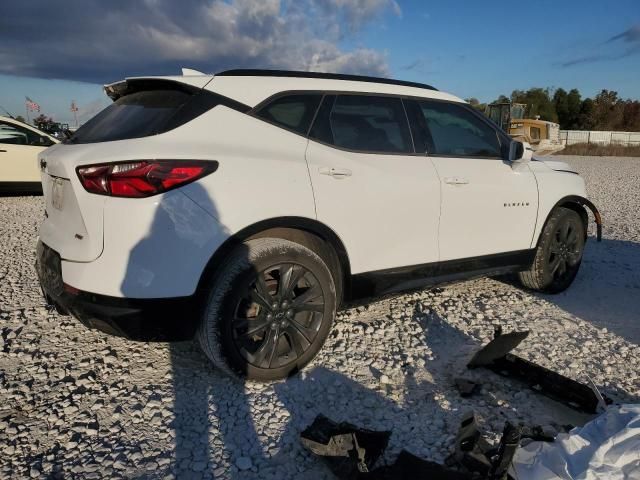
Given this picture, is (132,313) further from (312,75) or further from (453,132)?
(453,132)

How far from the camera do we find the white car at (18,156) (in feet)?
31.4

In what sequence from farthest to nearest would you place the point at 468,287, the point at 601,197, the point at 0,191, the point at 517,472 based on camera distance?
the point at 601,197
the point at 0,191
the point at 468,287
the point at 517,472

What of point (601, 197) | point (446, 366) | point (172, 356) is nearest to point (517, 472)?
point (446, 366)

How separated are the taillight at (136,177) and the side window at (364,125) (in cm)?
94

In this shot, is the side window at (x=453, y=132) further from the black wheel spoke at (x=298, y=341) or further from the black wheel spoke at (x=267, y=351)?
the black wheel spoke at (x=267, y=351)

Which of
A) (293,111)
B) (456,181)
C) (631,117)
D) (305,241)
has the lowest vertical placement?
(305,241)

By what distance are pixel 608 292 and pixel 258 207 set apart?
402 centimetres

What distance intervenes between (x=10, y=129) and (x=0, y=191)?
1262 mm

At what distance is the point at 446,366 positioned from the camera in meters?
3.37

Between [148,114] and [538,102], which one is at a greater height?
[538,102]

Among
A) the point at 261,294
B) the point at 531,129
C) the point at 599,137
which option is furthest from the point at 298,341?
the point at 599,137

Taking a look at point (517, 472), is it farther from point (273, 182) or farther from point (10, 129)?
point (10, 129)

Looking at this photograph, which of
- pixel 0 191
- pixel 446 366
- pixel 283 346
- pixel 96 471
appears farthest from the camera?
pixel 0 191

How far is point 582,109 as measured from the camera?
196 ft
